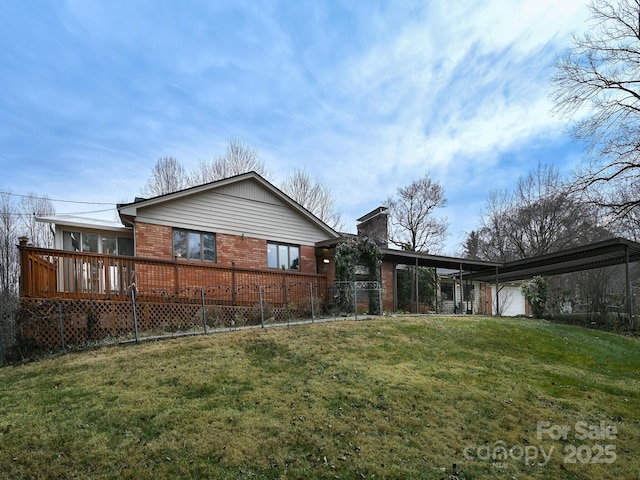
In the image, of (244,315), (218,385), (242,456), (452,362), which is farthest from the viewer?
(244,315)

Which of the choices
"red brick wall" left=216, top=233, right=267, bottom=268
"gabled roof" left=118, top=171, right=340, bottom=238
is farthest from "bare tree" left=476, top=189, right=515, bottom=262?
"red brick wall" left=216, top=233, right=267, bottom=268

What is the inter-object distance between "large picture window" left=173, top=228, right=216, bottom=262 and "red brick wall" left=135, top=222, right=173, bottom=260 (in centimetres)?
28

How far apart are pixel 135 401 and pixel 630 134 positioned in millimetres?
19941

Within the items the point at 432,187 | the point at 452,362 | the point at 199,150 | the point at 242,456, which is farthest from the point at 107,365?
the point at 432,187

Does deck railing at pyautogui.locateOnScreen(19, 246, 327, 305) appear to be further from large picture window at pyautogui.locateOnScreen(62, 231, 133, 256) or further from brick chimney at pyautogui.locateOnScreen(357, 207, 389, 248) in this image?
brick chimney at pyautogui.locateOnScreen(357, 207, 389, 248)

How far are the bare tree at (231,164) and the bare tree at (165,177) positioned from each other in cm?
84

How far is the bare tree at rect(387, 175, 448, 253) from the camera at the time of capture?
112ft

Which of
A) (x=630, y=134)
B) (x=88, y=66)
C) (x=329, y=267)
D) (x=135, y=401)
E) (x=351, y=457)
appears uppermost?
(x=88, y=66)

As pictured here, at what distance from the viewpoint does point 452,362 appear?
27.4 feet

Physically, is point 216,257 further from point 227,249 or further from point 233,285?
point 233,285

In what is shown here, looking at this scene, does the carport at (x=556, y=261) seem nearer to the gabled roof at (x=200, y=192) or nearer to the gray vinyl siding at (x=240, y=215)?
the gabled roof at (x=200, y=192)

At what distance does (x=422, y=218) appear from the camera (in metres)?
34.4

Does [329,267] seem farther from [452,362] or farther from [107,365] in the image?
[107,365]

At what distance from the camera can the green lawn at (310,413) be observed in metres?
4.27
